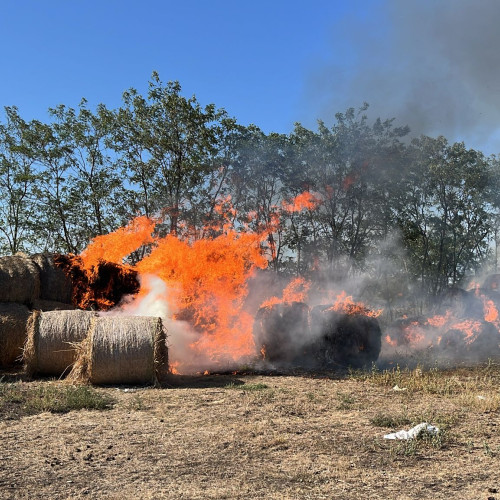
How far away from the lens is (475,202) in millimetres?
36656

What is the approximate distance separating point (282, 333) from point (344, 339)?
1.76 m

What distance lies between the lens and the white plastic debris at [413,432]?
6996 mm

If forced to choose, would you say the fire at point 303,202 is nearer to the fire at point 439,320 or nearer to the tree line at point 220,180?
the tree line at point 220,180

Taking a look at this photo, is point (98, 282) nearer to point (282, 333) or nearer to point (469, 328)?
point (282, 333)

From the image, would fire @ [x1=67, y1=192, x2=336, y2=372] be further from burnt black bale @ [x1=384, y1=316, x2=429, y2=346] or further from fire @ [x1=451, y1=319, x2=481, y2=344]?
fire @ [x1=451, y1=319, x2=481, y2=344]

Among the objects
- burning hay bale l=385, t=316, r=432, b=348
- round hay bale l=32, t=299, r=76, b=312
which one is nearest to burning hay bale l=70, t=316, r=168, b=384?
round hay bale l=32, t=299, r=76, b=312

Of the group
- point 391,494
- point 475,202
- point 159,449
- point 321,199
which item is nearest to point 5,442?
point 159,449

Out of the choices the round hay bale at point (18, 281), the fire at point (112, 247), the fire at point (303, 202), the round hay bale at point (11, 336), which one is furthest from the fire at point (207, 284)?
the fire at point (303, 202)

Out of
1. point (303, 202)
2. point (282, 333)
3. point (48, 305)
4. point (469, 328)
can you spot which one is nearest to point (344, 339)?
point (282, 333)

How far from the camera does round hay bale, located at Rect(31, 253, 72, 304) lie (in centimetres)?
1463

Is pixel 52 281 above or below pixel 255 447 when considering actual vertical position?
above

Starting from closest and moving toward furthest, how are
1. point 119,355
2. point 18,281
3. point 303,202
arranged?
point 119,355
point 18,281
point 303,202

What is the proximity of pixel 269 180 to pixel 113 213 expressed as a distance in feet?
28.0

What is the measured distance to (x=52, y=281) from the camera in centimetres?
1473
